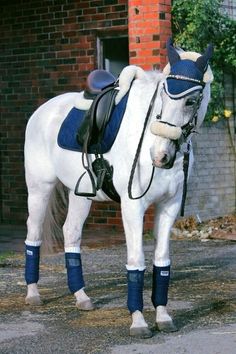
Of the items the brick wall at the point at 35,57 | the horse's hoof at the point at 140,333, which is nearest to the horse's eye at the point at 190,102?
the horse's hoof at the point at 140,333

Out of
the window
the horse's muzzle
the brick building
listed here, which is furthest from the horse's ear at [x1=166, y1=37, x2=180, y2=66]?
the window

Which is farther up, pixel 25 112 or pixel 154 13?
pixel 154 13

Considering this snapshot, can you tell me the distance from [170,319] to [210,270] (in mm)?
2686

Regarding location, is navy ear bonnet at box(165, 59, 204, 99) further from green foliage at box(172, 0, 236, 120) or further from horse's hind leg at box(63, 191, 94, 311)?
green foliage at box(172, 0, 236, 120)

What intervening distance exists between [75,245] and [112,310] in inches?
27.3

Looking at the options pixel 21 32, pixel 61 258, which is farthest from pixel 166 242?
pixel 21 32

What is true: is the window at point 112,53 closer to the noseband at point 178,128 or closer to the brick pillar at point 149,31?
the brick pillar at point 149,31

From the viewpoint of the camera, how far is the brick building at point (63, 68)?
470 inches

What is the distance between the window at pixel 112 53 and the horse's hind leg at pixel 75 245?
17.0 ft

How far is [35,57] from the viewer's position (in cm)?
1282

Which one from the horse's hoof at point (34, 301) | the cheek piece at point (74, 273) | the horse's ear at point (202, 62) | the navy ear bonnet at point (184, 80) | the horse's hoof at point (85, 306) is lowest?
the horse's hoof at point (34, 301)

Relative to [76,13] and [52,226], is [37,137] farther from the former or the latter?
[76,13]

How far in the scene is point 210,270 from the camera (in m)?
8.84

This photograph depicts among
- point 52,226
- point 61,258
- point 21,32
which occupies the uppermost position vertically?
point 21,32
